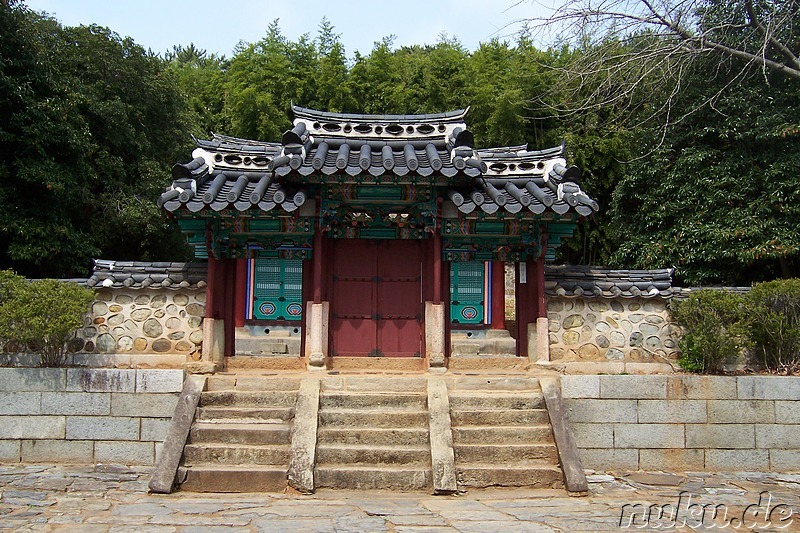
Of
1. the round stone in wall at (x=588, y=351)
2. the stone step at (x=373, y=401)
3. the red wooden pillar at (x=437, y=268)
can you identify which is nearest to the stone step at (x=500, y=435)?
the stone step at (x=373, y=401)

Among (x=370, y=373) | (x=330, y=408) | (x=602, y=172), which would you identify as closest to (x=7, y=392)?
(x=330, y=408)

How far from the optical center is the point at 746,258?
625 inches

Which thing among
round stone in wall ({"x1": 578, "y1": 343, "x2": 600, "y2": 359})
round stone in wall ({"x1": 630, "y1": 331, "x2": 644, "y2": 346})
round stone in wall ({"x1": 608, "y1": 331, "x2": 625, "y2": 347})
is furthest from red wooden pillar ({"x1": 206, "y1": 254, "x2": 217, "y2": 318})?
round stone in wall ({"x1": 630, "y1": 331, "x2": 644, "y2": 346})

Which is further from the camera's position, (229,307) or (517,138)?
(517,138)

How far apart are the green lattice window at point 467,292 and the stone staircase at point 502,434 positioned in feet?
7.71

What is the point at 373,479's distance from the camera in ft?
25.9

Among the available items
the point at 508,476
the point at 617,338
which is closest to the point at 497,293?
the point at 617,338

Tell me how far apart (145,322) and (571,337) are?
23.2ft

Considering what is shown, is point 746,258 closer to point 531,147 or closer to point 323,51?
point 531,147

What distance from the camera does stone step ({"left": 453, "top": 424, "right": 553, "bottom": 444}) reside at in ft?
28.2

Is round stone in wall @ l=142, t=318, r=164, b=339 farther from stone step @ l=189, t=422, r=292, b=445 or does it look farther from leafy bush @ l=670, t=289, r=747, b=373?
leafy bush @ l=670, t=289, r=747, b=373

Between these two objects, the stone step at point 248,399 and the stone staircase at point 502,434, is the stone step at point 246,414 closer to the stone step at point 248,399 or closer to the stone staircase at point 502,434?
the stone step at point 248,399

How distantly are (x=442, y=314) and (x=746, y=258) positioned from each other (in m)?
9.22

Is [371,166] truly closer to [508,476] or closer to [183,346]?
[183,346]
